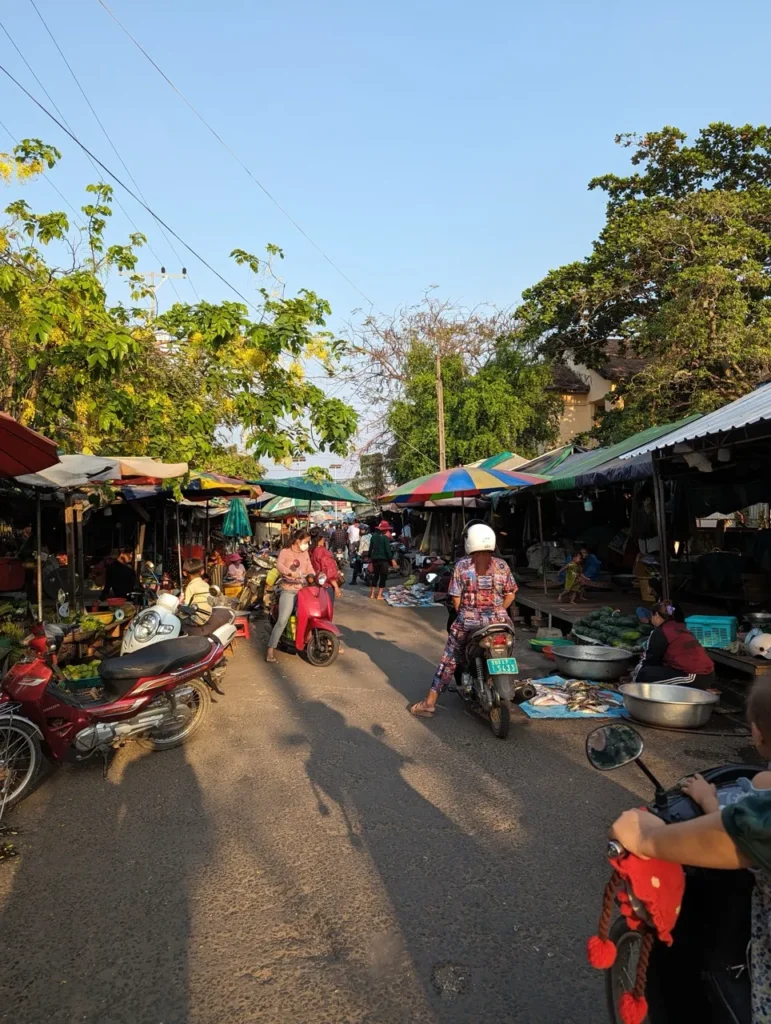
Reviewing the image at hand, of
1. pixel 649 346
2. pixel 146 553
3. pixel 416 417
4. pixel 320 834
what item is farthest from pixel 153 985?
pixel 416 417

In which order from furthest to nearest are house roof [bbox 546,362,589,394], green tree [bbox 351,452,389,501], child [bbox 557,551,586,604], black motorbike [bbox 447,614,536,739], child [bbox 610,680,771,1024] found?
green tree [bbox 351,452,389,501], house roof [bbox 546,362,589,394], child [bbox 557,551,586,604], black motorbike [bbox 447,614,536,739], child [bbox 610,680,771,1024]

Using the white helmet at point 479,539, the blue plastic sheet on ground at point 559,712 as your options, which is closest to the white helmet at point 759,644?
the blue plastic sheet on ground at point 559,712

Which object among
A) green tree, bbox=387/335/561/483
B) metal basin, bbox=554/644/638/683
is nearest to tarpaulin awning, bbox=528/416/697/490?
metal basin, bbox=554/644/638/683

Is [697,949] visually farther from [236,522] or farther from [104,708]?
[236,522]

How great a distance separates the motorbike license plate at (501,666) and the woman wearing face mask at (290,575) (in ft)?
12.1

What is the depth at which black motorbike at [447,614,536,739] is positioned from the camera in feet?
18.9

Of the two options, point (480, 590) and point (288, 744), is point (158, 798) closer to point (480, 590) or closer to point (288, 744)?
point (288, 744)

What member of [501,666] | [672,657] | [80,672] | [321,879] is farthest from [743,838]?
[80,672]

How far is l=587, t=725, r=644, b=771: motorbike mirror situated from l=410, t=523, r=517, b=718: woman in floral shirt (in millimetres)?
3919

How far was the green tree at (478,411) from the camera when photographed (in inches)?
955

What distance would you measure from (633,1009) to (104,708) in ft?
14.3

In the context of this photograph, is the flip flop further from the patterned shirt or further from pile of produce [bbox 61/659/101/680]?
pile of produce [bbox 61/659/101/680]

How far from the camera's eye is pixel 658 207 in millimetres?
19844

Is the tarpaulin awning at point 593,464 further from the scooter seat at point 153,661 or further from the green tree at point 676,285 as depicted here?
the scooter seat at point 153,661
